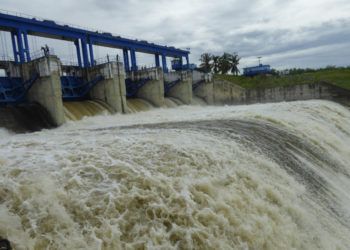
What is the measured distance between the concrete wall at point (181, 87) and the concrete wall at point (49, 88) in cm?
1260

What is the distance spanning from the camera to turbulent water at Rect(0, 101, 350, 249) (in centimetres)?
370

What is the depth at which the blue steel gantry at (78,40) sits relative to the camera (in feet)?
49.2

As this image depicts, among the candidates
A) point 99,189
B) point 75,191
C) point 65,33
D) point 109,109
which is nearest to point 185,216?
point 99,189

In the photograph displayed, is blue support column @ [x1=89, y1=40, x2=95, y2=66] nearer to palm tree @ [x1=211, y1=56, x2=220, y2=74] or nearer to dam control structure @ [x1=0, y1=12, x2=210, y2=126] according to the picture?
dam control structure @ [x1=0, y1=12, x2=210, y2=126]

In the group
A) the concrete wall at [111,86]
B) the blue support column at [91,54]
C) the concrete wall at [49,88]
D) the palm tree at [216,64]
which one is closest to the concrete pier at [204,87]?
the blue support column at [91,54]

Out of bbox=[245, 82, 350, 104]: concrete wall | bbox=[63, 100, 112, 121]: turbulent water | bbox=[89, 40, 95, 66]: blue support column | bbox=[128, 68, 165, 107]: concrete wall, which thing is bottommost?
bbox=[245, 82, 350, 104]: concrete wall

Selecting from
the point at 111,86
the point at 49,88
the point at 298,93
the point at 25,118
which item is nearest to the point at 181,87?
the point at 111,86

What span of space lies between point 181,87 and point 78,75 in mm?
9204

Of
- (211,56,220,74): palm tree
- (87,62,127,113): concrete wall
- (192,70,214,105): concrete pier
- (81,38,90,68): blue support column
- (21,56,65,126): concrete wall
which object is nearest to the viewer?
Answer: (21,56,65,126): concrete wall

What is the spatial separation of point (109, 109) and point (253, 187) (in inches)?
496

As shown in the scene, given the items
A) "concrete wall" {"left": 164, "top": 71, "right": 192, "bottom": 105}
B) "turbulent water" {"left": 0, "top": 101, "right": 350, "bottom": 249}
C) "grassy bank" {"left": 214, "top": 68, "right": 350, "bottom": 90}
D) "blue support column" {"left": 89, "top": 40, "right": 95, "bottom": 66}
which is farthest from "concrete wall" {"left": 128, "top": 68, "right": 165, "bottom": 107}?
"turbulent water" {"left": 0, "top": 101, "right": 350, "bottom": 249}

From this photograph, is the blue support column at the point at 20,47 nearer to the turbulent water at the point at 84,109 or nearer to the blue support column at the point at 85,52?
the turbulent water at the point at 84,109

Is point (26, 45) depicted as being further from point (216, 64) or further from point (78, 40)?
point (216, 64)

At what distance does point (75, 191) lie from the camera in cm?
416
